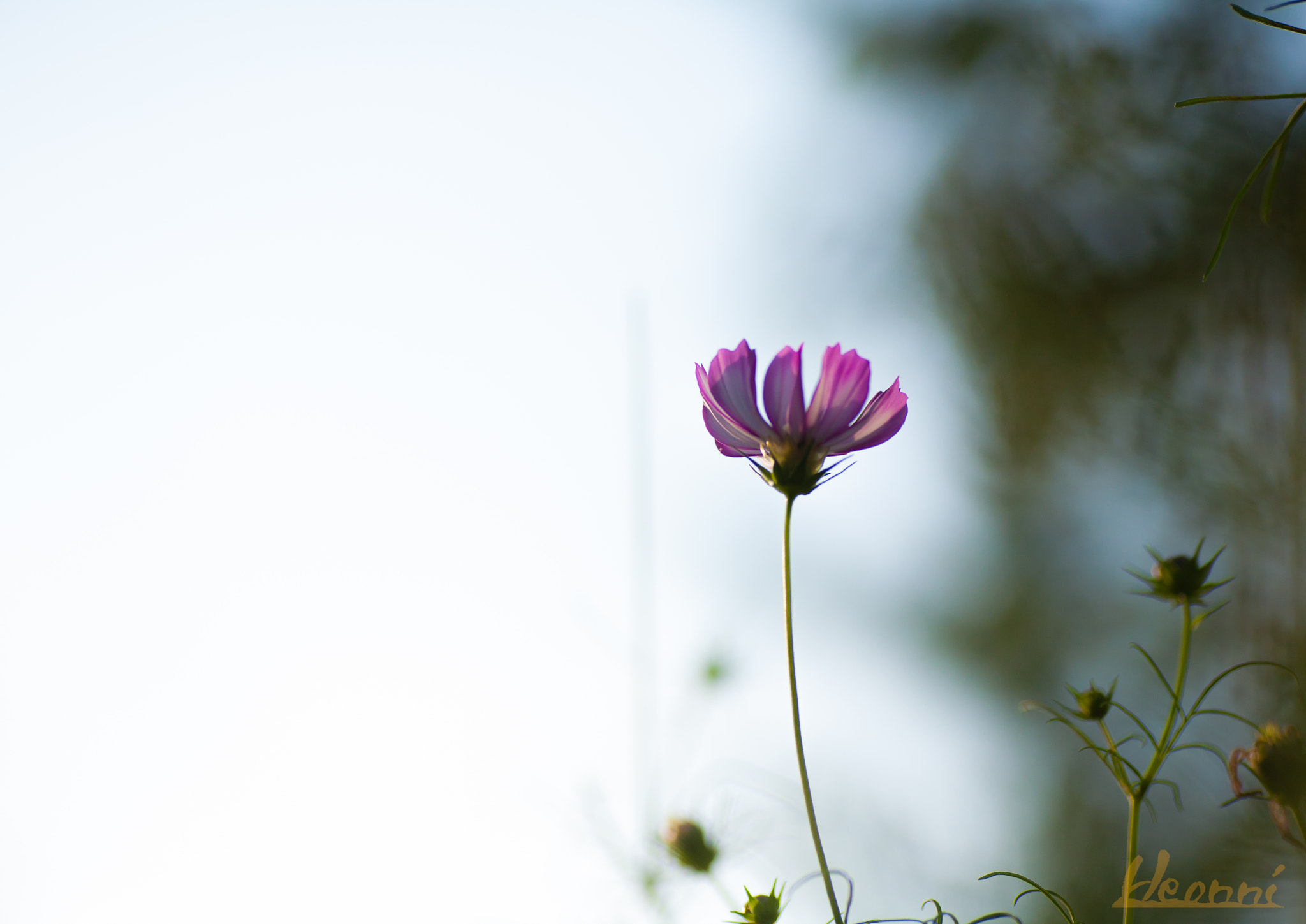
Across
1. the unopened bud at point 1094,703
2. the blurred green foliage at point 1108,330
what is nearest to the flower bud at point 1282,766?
the unopened bud at point 1094,703

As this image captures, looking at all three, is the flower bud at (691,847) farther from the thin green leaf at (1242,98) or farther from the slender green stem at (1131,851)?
the thin green leaf at (1242,98)

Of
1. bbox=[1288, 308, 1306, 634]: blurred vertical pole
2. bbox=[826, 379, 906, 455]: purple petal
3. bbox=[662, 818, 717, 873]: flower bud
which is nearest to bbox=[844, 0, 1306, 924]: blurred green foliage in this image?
bbox=[1288, 308, 1306, 634]: blurred vertical pole

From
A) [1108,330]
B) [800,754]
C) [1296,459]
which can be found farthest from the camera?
[1108,330]

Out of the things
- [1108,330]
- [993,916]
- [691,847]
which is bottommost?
[691,847]

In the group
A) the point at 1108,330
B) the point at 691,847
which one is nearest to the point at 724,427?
the point at 691,847

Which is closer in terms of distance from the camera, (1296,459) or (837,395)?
(837,395)

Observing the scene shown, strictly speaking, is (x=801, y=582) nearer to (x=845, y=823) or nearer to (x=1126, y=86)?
(x=845, y=823)

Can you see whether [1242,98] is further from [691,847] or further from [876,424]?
[691,847]

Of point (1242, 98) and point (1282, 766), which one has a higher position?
point (1242, 98)
